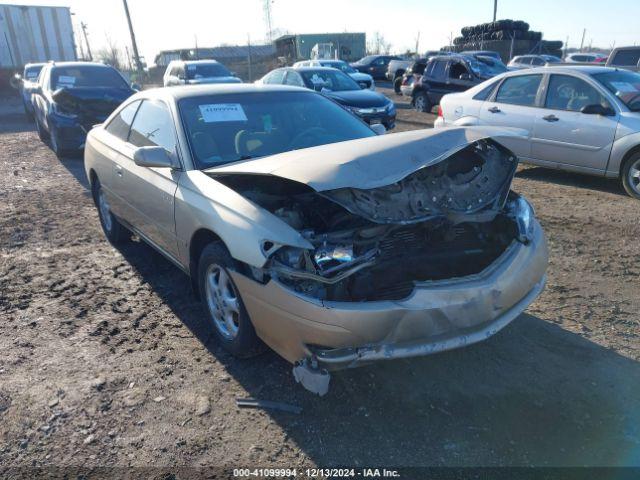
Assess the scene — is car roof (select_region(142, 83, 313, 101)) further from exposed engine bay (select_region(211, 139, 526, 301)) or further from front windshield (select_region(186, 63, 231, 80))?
front windshield (select_region(186, 63, 231, 80))

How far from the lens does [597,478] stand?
2363mm

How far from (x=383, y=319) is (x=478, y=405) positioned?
85 cm

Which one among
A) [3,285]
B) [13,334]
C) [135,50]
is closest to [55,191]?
[3,285]

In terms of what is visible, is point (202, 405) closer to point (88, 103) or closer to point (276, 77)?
point (88, 103)

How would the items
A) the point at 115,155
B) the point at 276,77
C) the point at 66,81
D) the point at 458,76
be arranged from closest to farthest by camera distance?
the point at 115,155 → the point at 66,81 → the point at 276,77 → the point at 458,76

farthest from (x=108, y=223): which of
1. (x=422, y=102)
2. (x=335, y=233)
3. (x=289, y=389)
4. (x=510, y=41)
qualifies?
(x=510, y=41)

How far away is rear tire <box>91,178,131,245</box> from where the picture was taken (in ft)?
17.8

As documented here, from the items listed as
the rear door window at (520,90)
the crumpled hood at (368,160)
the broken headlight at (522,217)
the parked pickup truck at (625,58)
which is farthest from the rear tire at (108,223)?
the parked pickup truck at (625,58)

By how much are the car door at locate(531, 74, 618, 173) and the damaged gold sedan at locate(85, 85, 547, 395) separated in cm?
382

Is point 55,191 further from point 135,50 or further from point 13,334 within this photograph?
point 135,50

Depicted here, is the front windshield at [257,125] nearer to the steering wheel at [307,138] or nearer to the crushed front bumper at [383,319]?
the steering wheel at [307,138]

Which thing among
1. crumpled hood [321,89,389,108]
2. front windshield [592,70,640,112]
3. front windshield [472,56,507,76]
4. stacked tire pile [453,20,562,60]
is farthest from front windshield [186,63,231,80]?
stacked tire pile [453,20,562,60]

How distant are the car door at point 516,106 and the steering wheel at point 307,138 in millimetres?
4242

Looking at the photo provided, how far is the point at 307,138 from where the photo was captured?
162 inches
